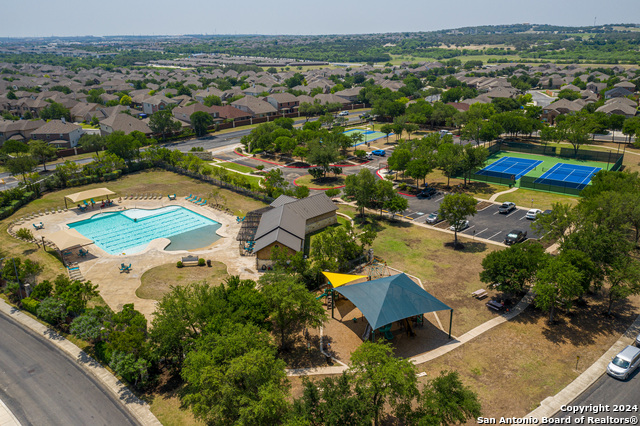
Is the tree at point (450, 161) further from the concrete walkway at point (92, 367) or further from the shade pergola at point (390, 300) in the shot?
the concrete walkway at point (92, 367)

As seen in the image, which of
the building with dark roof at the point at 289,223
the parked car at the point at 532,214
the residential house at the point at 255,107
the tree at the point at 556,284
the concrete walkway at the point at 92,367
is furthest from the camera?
the residential house at the point at 255,107

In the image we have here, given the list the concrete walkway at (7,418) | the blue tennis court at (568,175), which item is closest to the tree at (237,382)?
the concrete walkway at (7,418)

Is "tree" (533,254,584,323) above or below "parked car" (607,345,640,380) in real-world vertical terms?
above

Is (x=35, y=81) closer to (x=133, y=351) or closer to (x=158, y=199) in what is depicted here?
(x=158, y=199)

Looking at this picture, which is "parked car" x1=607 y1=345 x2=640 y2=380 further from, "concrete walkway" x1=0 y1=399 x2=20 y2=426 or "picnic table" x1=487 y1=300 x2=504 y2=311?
"concrete walkway" x1=0 y1=399 x2=20 y2=426

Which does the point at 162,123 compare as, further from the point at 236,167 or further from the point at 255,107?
the point at 255,107

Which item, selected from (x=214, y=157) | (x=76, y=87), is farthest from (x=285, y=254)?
(x=76, y=87)

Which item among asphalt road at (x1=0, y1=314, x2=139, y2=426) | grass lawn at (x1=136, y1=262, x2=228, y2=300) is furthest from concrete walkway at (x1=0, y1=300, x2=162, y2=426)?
grass lawn at (x1=136, y1=262, x2=228, y2=300)

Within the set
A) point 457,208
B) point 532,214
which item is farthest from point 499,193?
point 457,208
